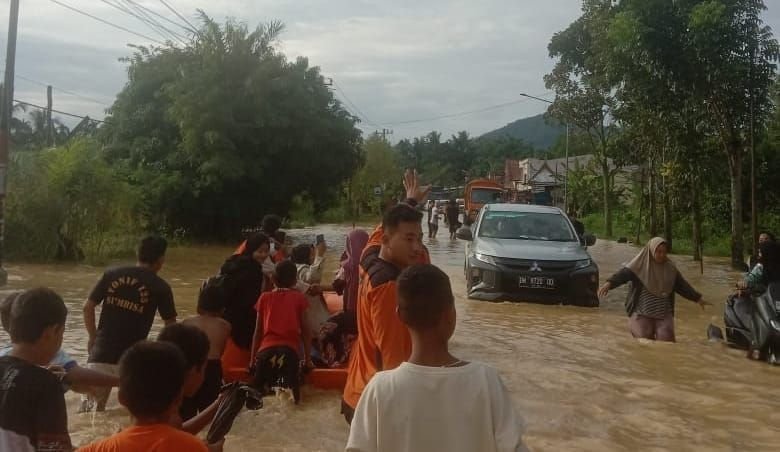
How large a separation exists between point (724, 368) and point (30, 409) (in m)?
7.77

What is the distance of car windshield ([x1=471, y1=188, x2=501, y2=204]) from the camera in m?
42.0

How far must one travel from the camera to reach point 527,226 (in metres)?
13.7

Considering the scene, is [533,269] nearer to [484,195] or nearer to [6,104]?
[6,104]

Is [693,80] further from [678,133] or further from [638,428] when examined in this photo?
[638,428]

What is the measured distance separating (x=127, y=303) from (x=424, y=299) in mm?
3337

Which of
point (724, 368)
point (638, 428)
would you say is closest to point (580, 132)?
point (724, 368)

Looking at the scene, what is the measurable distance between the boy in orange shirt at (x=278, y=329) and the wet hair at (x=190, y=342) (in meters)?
3.09

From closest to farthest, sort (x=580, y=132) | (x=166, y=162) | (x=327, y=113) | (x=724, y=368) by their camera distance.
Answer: (x=724, y=368), (x=166, y=162), (x=327, y=113), (x=580, y=132)

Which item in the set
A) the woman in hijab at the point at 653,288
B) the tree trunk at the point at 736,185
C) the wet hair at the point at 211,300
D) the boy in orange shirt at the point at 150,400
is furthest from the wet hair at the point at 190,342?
the tree trunk at the point at 736,185

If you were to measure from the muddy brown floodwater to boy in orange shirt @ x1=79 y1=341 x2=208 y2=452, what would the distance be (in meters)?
3.56

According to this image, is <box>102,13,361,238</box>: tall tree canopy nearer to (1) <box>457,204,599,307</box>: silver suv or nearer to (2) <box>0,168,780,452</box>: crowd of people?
(1) <box>457,204,599,307</box>: silver suv

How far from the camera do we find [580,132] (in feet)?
121

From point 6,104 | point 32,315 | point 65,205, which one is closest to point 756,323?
point 32,315

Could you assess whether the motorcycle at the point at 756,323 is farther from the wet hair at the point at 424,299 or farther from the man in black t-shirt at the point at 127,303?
the wet hair at the point at 424,299
